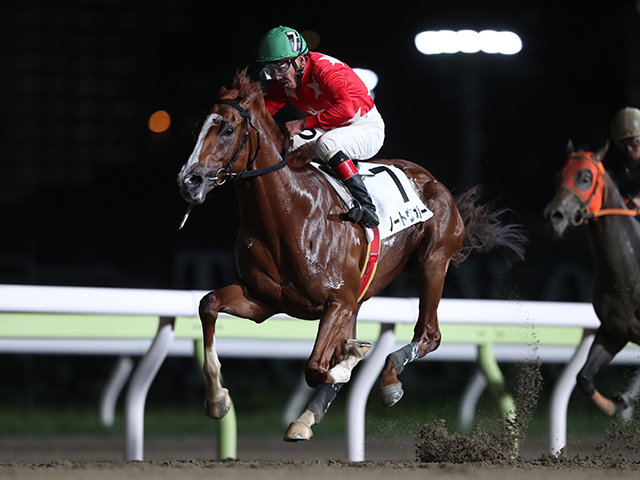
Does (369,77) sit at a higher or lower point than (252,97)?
higher

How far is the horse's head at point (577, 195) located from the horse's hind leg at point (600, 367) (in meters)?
0.62

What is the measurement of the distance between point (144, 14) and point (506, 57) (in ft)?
10.8

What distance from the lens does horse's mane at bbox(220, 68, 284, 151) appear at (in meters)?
3.14

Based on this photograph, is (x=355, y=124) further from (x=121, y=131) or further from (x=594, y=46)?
(x=594, y=46)

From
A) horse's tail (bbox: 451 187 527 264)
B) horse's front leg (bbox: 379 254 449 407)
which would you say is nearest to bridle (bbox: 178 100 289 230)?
horse's front leg (bbox: 379 254 449 407)

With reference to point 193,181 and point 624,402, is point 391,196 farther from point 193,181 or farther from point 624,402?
point 624,402

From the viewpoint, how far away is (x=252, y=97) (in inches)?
124

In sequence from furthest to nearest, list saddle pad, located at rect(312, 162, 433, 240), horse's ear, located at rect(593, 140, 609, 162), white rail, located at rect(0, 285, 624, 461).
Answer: horse's ear, located at rect(593, 140, 609, 162), saddle pad, located at rect(312, 162, 433, 240), white rail, located at rect(0, 285, 624, 461)

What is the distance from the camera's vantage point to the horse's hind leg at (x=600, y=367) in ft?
14.9

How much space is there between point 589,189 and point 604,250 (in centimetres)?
35

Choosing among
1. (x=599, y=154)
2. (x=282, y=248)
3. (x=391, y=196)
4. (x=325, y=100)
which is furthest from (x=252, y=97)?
(x=599, y=154)

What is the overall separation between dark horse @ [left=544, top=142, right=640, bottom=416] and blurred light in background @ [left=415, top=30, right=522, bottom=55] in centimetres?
260

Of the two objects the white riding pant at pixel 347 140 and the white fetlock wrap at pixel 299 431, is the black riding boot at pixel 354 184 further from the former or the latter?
the white fetlock wrap at pixel 299 431

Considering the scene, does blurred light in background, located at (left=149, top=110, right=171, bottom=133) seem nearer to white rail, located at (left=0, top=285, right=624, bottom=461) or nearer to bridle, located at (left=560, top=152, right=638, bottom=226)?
white rail, located at (left=0, top=285, right=624, bottom=461)
